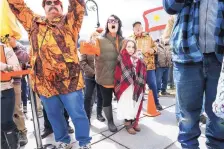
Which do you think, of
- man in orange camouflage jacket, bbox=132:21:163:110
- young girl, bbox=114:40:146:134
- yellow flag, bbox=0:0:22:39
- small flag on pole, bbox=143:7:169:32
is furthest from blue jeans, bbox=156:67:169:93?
small flag on pole, bbox=143:7:169:32

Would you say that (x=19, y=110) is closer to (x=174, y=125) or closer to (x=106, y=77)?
(x=106, y=77)

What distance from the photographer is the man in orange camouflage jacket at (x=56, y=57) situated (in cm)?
212

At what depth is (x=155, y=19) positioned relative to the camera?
32.2 feet

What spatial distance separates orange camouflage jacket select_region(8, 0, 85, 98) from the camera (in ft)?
6.95

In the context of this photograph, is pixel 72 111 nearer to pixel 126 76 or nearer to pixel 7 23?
pixel 126 76

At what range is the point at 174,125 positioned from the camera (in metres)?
3.21

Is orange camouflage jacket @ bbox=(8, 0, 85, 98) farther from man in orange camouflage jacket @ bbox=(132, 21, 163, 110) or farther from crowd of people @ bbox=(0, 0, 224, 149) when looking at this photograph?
man in orange camouflage jacket @ bbox=(132, 21, 163, 110)

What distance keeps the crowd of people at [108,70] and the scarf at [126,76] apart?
0.01m

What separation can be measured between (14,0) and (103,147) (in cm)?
197

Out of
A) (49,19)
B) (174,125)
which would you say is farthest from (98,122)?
(49,19)

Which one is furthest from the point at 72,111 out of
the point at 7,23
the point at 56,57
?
the point at 7,23

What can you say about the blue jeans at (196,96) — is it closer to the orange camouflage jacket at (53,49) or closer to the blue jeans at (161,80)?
the orange camouflage jacket at (53,49)

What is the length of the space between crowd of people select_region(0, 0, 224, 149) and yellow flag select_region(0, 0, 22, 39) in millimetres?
68

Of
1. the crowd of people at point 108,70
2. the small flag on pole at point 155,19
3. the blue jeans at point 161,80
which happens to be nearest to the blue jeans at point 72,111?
the crowd of people at point 108,70
